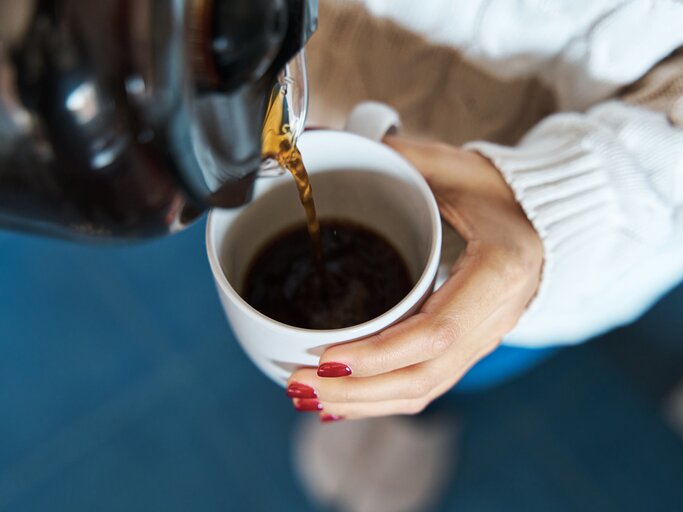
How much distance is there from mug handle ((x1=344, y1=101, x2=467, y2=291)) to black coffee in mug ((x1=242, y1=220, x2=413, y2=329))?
0.11ft

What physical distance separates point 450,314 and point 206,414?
2.33 ft

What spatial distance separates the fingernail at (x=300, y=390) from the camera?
45 cm

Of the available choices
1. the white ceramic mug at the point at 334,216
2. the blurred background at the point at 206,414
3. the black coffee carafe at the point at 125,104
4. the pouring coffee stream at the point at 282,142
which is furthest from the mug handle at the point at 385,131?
the blurred background at the point at 206,414

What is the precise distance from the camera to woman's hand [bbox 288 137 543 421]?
1.39 feet

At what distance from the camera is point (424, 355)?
44 cm

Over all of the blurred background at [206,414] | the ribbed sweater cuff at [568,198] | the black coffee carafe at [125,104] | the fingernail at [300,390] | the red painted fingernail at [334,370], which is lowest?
the blurred background at [206,414]

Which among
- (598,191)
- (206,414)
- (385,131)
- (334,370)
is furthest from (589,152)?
(206,414)

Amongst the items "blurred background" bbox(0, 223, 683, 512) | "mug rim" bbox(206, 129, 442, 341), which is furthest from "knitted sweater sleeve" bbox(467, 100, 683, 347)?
"blurred background" bbox(0, 223, 683, 512)

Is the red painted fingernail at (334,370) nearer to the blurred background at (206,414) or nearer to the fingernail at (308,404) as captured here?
the fingernail at (308,404)

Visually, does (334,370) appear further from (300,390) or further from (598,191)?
(598,191)

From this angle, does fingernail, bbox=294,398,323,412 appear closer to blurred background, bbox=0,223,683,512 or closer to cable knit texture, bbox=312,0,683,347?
cable knit texture, bbox=312,0,683,347

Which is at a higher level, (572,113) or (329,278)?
(572,113)

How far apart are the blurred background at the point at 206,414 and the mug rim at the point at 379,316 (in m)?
0.66

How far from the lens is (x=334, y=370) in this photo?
417 millimetres
